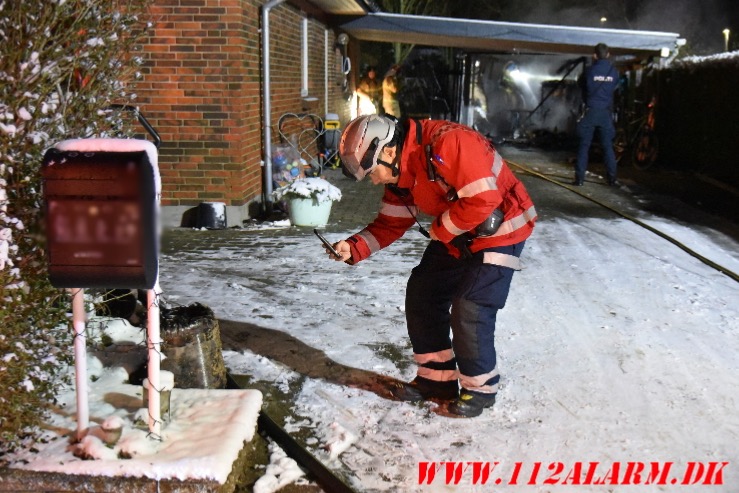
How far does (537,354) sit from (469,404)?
105 cm

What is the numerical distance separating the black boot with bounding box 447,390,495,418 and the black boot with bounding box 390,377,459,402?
21 cm

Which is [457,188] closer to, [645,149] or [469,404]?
[469,404]

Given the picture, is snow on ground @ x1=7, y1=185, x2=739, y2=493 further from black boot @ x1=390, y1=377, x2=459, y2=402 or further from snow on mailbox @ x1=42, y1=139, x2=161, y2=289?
snow on mailbox @ x1=42, y1=139, x2=161, y2=289

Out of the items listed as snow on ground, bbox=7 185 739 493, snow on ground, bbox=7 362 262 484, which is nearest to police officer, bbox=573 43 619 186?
snow on ground, bbox=7 185 739 493

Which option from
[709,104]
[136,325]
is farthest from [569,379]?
[709,104]

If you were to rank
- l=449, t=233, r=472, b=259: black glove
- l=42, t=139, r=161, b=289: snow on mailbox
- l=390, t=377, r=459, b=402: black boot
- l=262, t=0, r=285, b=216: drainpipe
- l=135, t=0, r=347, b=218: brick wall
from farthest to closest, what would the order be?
l=262, t=0, r=285, b=216: drainpipe < l=135, t=0, r=347, b=218: brick wall < l=390, t=377, r=459, b=402: black boot < l=449, t=233, r=472, b=259: black glove < l=42, t=139, r=161, b=289: snow on mailbox

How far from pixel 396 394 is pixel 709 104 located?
1178 cm

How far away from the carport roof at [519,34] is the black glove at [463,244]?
468 inches

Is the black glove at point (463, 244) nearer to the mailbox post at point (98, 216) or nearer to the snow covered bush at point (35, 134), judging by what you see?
the mailbox post at point (98, 216)

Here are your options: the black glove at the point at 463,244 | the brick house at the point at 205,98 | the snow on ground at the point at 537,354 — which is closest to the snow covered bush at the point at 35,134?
the snow on ground at the point at 537,354

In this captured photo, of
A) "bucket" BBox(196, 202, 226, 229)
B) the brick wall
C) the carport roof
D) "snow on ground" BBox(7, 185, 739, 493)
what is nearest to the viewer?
"snow on ground" BBox(7, 185, 739, 493)

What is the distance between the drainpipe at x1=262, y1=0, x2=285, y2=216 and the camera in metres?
8.80

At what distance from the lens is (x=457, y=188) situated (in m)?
3.28

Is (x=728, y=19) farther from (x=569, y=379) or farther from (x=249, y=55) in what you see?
(x=569, y=379)
